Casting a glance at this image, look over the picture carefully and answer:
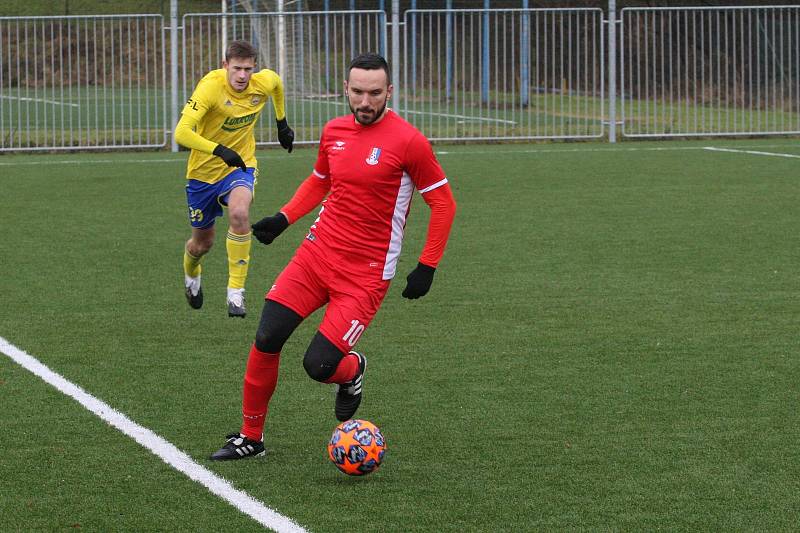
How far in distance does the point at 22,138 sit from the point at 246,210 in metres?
13.7

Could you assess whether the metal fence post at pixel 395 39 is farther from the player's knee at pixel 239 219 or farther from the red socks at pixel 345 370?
the red socks at pixel 345 370

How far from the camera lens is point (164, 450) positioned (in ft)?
20.6

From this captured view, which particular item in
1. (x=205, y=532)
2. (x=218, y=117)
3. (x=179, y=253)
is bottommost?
(x=205, y=532)

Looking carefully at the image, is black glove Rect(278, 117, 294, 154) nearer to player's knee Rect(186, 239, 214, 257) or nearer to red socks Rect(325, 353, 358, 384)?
player's knee Rect(186, 239, 214, 257)

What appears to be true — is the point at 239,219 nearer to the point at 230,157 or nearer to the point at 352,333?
the point at 230,157

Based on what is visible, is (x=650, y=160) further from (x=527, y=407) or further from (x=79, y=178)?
(x=527, y=407)

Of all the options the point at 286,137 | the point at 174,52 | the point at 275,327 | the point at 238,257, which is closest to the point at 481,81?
the point at 174,52

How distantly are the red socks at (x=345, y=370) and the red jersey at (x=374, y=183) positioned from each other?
0.40m

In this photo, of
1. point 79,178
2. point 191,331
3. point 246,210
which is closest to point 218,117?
point 246,210

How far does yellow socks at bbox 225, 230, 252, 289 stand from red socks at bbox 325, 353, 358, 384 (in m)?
3.36

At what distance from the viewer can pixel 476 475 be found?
19.4ft

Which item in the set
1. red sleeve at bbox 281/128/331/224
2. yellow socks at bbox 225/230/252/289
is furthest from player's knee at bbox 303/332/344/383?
yellow socks at bbox 225/230/252/289

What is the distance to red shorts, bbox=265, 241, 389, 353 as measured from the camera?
6078 millimetres

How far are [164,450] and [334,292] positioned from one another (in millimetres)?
1066
